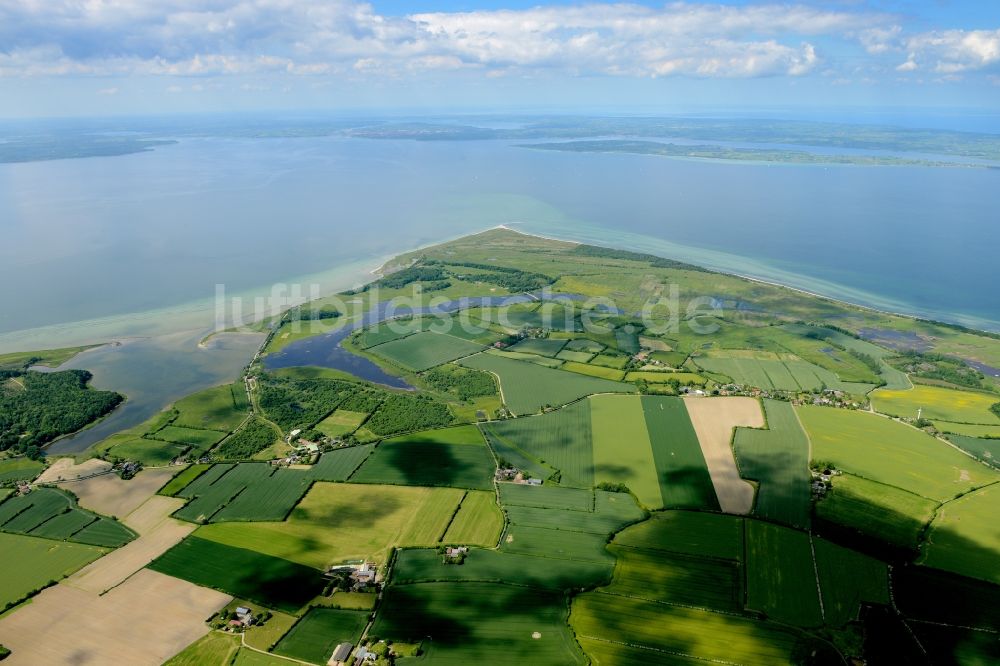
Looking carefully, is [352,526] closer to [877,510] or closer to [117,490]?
[117,490]

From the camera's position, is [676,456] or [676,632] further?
[676,456]

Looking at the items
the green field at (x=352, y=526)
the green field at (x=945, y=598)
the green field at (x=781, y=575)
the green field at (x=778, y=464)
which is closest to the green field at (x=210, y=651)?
the green field at (x=352, y=526)

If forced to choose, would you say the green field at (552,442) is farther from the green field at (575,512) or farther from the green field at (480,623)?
the green field at (480,623)

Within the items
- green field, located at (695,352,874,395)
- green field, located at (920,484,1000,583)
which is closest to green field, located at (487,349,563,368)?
green field, located at (695,352,874,395)

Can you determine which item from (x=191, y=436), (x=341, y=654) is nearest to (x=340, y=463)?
(x=191, y=436)

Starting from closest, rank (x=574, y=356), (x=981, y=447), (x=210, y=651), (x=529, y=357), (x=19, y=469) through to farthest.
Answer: (x=210, y=651), (x=19, y=469), (x=981, y=447), (x=529, y=357), (x=574, y=356)

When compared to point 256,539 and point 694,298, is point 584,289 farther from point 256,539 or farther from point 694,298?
point 256,539

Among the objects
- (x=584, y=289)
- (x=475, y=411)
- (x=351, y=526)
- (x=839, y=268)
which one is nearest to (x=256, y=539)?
(x=351, y=526)
